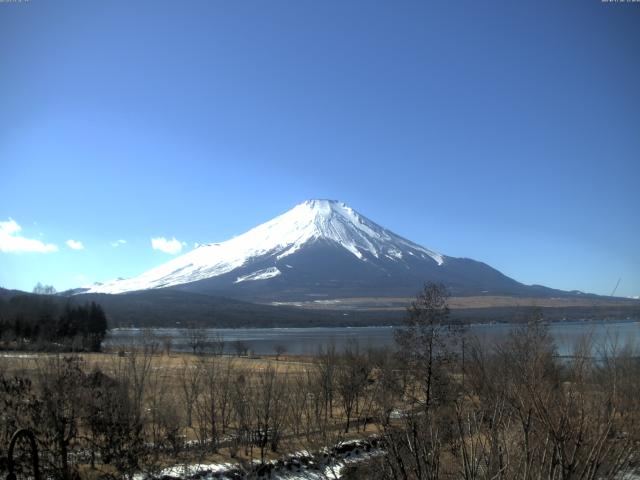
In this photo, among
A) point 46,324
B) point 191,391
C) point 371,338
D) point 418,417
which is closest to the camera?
point 418,417

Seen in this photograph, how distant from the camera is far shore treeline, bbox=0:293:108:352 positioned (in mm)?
64688

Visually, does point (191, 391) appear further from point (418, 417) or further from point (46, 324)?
point (46, 324)

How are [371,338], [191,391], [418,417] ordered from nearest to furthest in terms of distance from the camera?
[418,417]
[191,391]
[371,338]

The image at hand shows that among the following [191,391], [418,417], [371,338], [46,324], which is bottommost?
[371,338]

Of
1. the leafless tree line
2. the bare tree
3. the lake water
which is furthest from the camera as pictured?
the bare tree

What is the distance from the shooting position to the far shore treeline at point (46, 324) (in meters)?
64.7

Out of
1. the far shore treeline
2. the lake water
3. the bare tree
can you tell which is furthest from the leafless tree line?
the far shore treeline

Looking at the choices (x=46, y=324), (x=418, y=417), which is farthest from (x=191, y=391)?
(x=46, y=324)

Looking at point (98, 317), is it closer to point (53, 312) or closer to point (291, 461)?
point (53, 312)

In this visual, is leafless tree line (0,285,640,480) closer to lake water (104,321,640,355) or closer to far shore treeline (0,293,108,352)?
lake water (104,321,640,355)

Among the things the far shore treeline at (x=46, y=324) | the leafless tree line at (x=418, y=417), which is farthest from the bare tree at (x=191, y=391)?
the far shore treeline at (x=46, y=324)

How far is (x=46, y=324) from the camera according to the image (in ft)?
238

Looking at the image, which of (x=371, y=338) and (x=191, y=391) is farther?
(x=371, y=338)

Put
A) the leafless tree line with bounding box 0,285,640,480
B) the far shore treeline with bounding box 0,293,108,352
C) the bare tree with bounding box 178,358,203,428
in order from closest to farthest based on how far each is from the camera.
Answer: the leafless tree line with bounding box 0,285,640,480
the bare tree with bounding box 178,358,203,428
the far shore treeline with bounding box 0,293,108,352
